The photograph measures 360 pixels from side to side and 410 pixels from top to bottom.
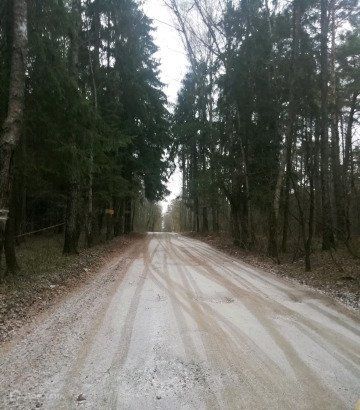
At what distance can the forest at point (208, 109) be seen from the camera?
9688mm

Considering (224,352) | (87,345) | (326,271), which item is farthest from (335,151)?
(87,345)

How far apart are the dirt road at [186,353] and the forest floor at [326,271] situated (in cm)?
77

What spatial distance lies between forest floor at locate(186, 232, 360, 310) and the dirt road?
0.77m

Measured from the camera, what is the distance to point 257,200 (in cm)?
1739

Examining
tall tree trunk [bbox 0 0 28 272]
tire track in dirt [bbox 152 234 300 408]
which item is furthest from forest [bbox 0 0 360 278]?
tire track in dirt [bbox 152 234 300 408]

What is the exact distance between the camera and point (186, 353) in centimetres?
452

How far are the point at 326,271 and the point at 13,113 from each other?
30.3ft

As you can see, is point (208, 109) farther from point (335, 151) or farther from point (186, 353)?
point (186, 353)

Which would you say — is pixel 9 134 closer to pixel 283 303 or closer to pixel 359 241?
pixel 283 303

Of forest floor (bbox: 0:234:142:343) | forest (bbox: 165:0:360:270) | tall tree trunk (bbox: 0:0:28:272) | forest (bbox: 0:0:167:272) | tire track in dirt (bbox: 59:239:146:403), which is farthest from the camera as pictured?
forest (bbox: 165:0:360:270)

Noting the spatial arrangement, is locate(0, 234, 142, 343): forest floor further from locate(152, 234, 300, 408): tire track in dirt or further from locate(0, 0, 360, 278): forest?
locate(152, 234, 300, 408): tire track in dirt

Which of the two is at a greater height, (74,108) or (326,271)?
(74,108)

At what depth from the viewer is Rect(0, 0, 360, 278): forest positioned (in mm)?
9688

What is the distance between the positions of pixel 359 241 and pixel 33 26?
1308cm
